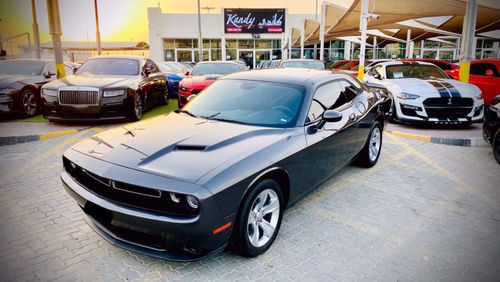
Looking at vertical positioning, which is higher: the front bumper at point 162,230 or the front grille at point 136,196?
the front grille at point 136,196

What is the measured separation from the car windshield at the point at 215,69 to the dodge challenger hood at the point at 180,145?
7.19 metres

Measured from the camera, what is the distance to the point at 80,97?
7848mm

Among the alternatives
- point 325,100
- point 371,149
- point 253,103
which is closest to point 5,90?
point 253,103

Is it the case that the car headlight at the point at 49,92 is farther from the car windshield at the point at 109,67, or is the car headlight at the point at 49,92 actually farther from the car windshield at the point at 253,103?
the car windshield at the point at 253,103

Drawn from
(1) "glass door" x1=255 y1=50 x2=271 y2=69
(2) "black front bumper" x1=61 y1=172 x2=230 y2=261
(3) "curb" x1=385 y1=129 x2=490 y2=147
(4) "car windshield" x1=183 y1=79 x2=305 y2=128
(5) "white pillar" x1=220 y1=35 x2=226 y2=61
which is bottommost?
(3) "curb" x1=385 y1=129 x2=490 y2=147

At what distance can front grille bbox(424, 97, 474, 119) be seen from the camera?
7.91m

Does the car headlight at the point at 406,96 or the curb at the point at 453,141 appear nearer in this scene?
the curb at the point at 453,141

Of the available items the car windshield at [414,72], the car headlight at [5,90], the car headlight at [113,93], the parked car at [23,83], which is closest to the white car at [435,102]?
the car windshield at [414,72]

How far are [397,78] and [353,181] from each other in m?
5.41

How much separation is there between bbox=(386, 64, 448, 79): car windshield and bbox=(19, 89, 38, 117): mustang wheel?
380 inches

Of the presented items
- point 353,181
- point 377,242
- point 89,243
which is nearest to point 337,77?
point 353,181

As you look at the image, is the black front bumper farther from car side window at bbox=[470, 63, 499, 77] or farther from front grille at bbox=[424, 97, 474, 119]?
car side window at bbox=[470, 63, 499, 77]

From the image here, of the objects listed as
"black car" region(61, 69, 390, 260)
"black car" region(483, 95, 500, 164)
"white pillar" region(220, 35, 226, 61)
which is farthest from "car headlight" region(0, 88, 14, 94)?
"white pillar" region(220, 35, 226, 61)

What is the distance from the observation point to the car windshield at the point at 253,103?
3770 mm
